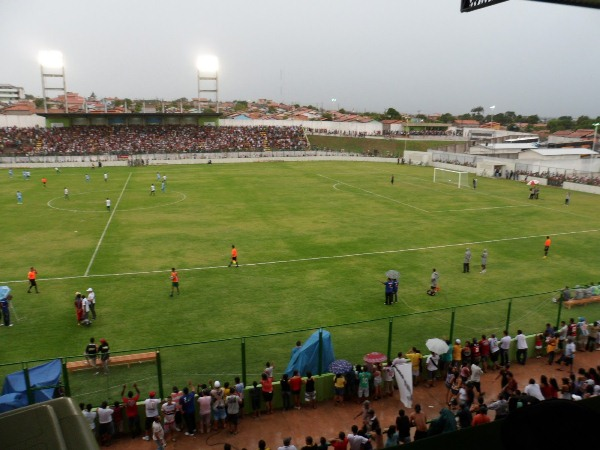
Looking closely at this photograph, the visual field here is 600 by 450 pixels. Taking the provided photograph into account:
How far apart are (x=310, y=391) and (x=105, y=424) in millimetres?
4876

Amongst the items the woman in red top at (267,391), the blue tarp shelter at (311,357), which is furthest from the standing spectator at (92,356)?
the blue tarp shelter at (311,357)

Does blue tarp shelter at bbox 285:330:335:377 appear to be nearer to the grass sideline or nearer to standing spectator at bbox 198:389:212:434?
the grass sideline

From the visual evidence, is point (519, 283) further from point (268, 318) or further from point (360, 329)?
point (268, 318)

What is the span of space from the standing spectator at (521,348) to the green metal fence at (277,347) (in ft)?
3.33

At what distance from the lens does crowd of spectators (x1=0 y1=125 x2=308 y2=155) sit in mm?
68375

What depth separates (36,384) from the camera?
10.9 m

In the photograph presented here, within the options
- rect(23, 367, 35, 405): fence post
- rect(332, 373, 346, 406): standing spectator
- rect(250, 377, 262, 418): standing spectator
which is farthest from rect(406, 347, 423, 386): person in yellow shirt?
rect(23, 367, 35, 405): fence post

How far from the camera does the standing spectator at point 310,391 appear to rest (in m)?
11.9

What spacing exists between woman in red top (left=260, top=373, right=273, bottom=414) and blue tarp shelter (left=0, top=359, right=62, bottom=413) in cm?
486

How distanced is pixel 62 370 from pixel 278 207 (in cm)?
2819

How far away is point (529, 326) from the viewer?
1645cm

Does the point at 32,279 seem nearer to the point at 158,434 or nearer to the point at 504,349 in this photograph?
the point at 158,434

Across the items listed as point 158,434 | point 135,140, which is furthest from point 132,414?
point 135,140

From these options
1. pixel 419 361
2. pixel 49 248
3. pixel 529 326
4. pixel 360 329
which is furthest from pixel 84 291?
pixel 529 326
